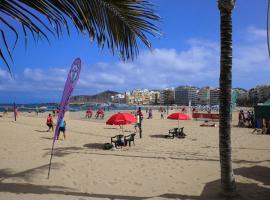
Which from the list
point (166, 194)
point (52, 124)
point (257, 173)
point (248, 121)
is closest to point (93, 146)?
point (52, 124)

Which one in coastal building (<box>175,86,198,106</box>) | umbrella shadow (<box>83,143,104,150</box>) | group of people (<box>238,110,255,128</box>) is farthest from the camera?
coastal building (<box>175,86,198,106</box>)

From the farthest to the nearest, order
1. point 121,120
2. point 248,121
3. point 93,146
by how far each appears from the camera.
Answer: point 248,121 < point 93,146 < point 121,120

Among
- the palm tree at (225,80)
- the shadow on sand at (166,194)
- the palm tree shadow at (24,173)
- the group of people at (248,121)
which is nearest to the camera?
the palm tree at (225,80)

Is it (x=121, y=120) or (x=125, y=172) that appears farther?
(x=121, y=120)

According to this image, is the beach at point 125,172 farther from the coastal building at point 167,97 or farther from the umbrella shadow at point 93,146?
the coastal building at point 167,97

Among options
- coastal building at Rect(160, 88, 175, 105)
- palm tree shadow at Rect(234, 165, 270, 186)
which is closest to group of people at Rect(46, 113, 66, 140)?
palm tree shadow at Rect(234, 165, 270, 186)

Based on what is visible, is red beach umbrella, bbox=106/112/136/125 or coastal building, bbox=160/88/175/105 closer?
red beach umbrella, bbox=106/112/136/125

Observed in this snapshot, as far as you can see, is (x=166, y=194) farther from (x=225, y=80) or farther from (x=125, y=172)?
(x=225, y=80)

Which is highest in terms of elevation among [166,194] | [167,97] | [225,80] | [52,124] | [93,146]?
[167,97]

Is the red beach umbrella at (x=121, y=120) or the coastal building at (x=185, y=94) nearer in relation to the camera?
the red beach umbrella at (x=121, y=120)

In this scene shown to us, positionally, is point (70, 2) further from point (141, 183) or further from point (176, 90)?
point (176, 90)

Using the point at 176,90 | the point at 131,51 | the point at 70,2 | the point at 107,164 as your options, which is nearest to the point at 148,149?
the point at 107,164

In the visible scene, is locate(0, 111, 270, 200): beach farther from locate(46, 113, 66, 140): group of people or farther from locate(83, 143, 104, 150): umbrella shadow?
locate(46, 113, 66, 140): group of people

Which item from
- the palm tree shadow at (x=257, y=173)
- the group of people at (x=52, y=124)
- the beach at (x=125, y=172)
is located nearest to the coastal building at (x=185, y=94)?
the group of people at (x=52, y=124)
